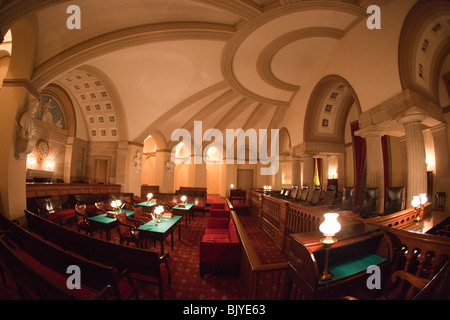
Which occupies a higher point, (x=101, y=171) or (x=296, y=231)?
(x=101, y=171)

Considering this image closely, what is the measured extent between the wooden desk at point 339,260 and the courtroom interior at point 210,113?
0.8 inches

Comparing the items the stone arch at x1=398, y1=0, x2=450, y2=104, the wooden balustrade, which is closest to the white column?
the wooden balustrade

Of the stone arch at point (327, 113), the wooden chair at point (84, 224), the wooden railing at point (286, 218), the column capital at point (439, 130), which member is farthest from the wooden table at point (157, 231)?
the column capital at point (439, 130)

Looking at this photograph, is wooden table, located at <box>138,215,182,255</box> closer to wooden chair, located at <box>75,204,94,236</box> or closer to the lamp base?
wooden chair, located at <box>75,204,94,236</box>

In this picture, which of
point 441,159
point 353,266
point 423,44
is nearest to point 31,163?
point 353,266

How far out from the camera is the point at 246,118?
1324 cm

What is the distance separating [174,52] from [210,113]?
16.6 feet

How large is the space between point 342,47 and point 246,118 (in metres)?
8.06

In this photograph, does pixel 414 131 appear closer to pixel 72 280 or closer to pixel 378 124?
pixel 378 124

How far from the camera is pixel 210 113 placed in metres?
11.4

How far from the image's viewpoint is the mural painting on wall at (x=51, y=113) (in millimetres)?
8708

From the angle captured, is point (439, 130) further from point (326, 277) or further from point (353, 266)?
point (326, 277)
